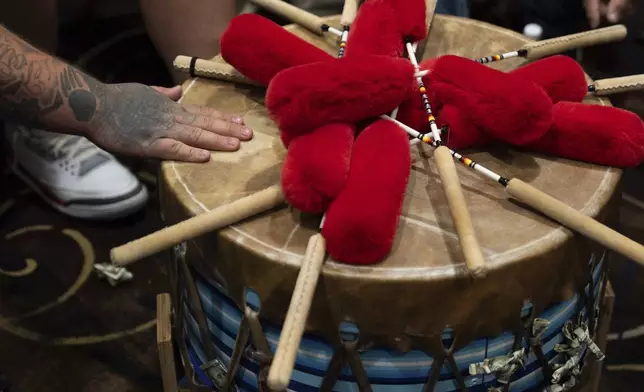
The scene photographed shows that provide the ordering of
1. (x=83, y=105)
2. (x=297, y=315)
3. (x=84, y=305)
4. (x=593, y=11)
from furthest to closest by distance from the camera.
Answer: (x=84, y=305) → (x=593, y=11) → (x=83, y=105) → (x=297, y=315)

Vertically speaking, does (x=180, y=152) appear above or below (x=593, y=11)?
below

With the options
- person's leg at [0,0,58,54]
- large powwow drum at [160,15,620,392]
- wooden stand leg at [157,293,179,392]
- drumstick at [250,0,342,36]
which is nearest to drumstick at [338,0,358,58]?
drumstick at [250,0,342,36]

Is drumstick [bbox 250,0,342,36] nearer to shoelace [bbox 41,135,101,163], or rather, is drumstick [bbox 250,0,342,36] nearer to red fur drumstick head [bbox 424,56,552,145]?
red fur drumstick head [bbox 424,56,552,145]

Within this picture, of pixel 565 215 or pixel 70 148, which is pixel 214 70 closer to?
pixel 565 215

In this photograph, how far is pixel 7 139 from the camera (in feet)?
4.91

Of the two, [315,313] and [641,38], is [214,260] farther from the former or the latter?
[641,38]

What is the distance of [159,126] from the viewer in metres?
0.81

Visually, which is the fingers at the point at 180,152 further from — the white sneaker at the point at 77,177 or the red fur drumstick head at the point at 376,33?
the white sneaker at the point at 77,177

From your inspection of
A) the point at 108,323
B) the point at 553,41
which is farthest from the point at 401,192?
the point at 108,323

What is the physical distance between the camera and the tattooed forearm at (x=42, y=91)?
855 millimetres

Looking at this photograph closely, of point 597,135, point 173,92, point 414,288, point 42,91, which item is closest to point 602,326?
point 597,135

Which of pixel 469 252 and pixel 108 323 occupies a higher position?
pixel 469 252

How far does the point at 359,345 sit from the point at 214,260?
0.53ft

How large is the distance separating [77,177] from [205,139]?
0.69 m
